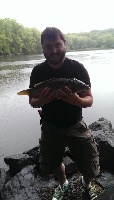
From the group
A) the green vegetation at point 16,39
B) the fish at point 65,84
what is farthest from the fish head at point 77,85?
the green vegetation at point 16,39

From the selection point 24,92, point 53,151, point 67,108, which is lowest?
point 53,151

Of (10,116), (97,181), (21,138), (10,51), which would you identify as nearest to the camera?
(97,181)

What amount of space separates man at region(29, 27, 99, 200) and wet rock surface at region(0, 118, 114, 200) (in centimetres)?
95

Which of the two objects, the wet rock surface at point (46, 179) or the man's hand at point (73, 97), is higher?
the man's hand at point (73, 97)

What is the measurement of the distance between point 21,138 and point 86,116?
3.32m

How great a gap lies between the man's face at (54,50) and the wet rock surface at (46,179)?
2.29 meters

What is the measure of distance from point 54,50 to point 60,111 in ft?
2.63

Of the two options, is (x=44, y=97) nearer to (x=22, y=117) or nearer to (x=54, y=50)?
(x=54, y=50)

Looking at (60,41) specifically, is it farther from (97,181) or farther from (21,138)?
(21,138)

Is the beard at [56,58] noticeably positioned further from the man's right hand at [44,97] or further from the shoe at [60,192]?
the shoe at [60,192]

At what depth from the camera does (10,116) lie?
12.4m

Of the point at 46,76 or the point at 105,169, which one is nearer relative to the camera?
the point at 46,76

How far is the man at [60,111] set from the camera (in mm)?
3406

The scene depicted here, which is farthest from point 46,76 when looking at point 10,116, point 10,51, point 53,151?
point 10,51
